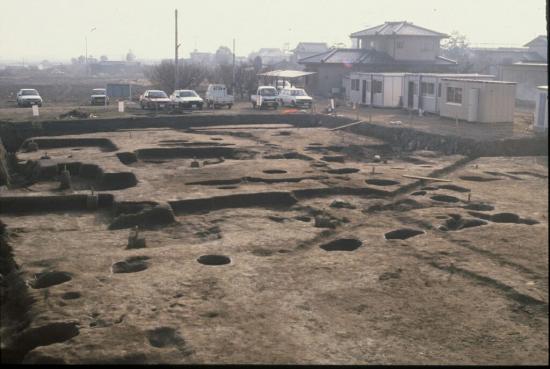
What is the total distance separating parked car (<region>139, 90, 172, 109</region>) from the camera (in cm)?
3890

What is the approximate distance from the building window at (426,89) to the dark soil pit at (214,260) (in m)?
27.0

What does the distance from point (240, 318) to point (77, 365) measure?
2.33 metres

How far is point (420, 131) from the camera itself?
28938 mm

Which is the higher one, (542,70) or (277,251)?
(542,70)

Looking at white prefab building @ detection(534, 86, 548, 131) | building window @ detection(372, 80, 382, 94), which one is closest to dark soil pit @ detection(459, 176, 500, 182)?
white prefab building @ detection(534, 86, 548, 131)

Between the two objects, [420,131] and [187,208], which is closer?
[187,208]

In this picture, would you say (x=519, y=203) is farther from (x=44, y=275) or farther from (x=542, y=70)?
(x=542, y=70)

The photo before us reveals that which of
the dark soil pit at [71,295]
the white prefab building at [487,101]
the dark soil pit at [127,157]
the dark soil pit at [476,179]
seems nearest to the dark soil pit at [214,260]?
the dark soil pit at [71,295]

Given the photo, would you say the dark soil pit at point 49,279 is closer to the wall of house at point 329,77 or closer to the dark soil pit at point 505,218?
the dark soil pit at point 505,218

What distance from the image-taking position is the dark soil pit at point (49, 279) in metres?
10.6

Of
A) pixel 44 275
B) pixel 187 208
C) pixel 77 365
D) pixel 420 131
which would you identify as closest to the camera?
pixel 77 365

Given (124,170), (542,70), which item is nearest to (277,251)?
(124,170)

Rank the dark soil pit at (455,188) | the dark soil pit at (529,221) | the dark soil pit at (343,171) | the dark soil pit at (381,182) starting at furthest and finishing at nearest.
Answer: the dark soil pit at (343,171), the dark soil pit at (381,182), the dark soil pit at (455,188), the dark soil pit at (529,221)

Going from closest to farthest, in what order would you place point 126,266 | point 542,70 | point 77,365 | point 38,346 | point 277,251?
point 77,365 → point 38,346 → point 126,266 → point 277,251 → point 542,70
